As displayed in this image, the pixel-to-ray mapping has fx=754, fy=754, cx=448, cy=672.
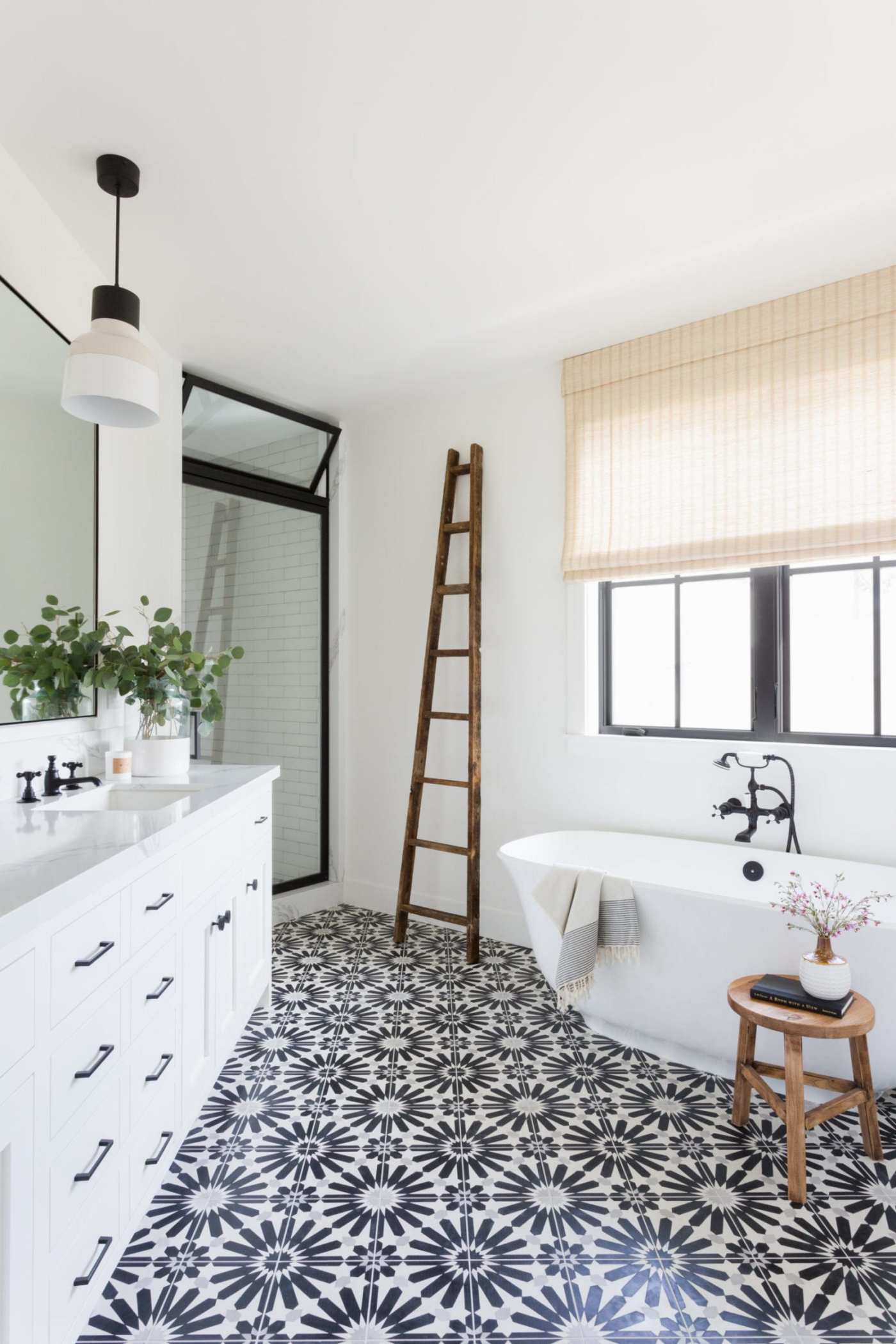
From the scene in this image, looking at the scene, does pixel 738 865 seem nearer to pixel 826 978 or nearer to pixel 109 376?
pixel 826 978

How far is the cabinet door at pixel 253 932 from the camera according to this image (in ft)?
8.21

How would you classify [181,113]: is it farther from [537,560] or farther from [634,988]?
[634,988]

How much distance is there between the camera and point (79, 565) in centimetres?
263

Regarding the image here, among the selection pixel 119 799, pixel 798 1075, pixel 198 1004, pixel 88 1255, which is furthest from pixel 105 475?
pixel 798 1075

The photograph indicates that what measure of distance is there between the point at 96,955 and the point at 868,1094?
2012 millimetres

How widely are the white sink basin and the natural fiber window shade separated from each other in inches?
81.2

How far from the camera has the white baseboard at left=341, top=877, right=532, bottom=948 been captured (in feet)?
12.1

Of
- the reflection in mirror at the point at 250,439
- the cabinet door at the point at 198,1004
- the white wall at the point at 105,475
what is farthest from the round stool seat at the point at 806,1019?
the reflection in mirror at the point at 250,439

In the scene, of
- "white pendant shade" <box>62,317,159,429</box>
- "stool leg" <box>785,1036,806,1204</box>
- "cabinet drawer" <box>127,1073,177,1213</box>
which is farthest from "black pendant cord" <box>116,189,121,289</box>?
"stool leg" <box>785,1036,806,1204</box>

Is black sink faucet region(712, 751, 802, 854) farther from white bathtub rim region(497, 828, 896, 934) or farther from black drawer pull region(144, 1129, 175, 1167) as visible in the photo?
black drawer pull region(144, 1129, 175, 1167)

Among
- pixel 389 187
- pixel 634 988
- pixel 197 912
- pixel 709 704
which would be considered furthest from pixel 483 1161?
pixel 389 187

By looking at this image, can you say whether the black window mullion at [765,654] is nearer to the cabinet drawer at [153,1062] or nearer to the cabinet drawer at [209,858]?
the cabinet drawer at [209,858]

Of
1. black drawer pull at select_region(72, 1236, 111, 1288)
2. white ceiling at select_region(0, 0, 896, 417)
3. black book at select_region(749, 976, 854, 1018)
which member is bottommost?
black drawer pull at select_region(72, 1236, 111, 1288)

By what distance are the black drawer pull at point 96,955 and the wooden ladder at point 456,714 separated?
7.32ft
